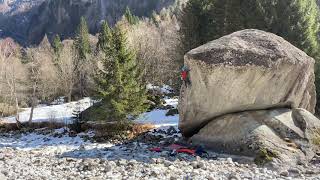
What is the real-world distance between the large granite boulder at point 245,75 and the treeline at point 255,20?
9.77m

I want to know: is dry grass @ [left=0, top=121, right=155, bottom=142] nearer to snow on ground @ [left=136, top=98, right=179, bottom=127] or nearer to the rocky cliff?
snow on ground @ [left=136, top=98, right=179, bottom=127]

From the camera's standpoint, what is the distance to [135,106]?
24531mm

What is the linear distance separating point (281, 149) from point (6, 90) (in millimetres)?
35638

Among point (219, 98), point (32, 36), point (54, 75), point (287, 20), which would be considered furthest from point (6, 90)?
point (32, 36)

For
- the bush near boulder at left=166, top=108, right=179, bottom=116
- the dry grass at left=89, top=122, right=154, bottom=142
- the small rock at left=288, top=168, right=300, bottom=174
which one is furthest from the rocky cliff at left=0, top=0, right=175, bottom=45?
the small rock at left=288, top=168, right=300, bottom=174

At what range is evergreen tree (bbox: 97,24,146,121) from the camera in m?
24.0

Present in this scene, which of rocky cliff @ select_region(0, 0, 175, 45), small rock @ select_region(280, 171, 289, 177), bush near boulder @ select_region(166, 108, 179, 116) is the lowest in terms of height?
small rock @ select_region(280, 171, 289, 177)

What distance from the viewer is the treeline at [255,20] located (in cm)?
2853

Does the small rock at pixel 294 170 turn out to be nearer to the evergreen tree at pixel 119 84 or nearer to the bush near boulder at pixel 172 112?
the evergreen tree at pixel 119 84

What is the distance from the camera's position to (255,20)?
30.1 metres

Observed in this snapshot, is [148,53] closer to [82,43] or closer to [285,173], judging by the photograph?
[82,43]

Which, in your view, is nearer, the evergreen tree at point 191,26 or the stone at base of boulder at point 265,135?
the stone at base of boulder at point 265,135

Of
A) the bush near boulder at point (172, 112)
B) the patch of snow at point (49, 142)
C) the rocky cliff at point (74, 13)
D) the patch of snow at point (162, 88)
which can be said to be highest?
the rocky cliff at point (74, 13)

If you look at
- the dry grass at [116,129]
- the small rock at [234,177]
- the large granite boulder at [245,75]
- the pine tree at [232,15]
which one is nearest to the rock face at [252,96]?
the large granite boulder at [245,75]
